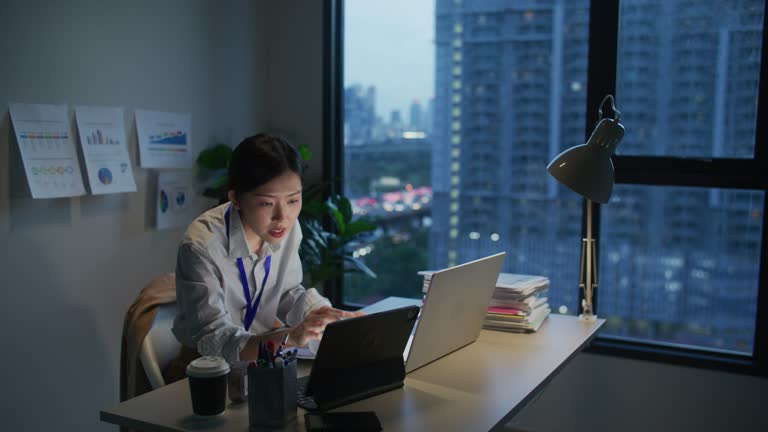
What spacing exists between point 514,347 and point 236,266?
90cm

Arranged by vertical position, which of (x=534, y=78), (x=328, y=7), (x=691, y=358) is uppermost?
(x=328, y=7)

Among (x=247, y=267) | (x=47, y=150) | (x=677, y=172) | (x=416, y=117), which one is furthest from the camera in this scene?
(x=416, y=117)

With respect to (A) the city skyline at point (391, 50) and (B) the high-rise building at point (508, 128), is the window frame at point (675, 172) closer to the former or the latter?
(B) the high-rise building at point (508, 128)

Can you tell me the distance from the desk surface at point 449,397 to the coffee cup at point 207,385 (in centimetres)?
3

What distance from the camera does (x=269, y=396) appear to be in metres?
1.56

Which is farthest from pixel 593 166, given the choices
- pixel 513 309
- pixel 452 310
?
pixel 452 310

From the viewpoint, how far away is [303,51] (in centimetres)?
378

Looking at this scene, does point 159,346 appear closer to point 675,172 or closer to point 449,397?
point 449,397

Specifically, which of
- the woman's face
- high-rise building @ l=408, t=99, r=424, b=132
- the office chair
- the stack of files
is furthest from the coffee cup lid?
high-rise building @ l=408, t=99, r=424, b=132

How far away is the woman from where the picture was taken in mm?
2049

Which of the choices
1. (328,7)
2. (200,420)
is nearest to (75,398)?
(200,420)

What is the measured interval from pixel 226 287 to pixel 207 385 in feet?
2.30

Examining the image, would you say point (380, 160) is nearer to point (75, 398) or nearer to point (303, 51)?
point (303, 51)

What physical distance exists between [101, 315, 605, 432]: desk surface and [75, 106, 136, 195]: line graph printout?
4.36ft
